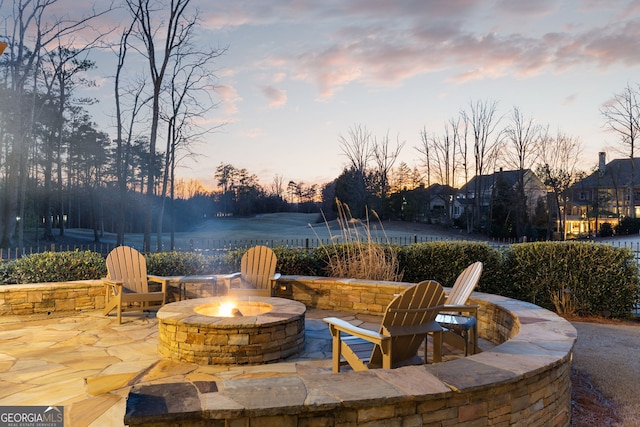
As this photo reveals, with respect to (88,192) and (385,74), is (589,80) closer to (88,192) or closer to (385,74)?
(385,74)

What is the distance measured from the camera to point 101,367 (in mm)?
3461

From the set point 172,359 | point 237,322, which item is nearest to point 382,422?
point 237,322

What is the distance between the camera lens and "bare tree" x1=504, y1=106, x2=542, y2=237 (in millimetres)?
25812

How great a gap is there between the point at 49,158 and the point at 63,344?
22203mm

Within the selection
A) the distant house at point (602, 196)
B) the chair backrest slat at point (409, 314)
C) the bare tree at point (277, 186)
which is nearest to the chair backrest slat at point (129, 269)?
the chair backrest slat at point (409, 314)

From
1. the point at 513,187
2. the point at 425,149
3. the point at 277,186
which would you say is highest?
the point at 425,149

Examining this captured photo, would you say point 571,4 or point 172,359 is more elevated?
point 571,4

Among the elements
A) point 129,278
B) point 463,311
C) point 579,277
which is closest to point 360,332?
point 463,311

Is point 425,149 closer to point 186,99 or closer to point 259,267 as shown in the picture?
point 186,99

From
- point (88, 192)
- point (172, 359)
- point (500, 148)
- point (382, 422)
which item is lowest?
point (172, 359)

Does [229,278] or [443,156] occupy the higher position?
[443,156]

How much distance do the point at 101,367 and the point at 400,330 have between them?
8.13 feet

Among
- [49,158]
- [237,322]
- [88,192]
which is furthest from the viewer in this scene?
[88,192]

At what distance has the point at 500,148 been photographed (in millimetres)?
27406
